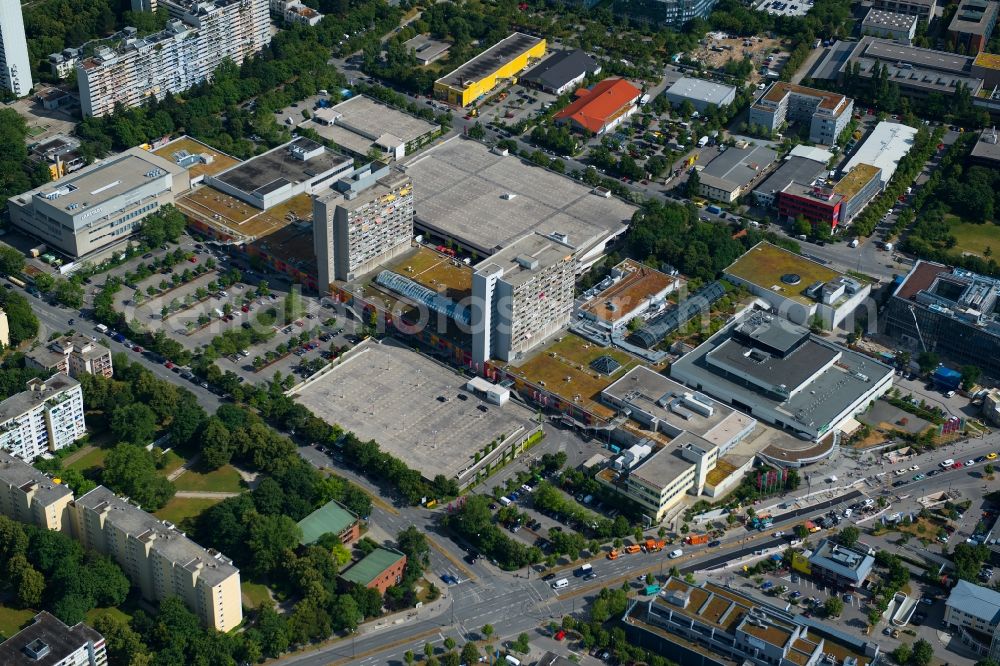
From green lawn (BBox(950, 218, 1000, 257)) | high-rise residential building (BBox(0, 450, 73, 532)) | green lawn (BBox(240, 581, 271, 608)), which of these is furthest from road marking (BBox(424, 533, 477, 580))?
green lawn (BBox(950, 218, 1000, 257))

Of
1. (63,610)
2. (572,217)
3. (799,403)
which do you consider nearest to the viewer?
(63,610)

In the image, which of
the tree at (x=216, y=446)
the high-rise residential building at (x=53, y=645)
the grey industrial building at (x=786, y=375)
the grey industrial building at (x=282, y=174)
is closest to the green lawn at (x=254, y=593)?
the high-rise residential building at (x=53, y=645)

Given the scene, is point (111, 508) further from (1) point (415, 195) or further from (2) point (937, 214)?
(2) point (937, 214)

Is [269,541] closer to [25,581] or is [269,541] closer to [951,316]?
[25,581]

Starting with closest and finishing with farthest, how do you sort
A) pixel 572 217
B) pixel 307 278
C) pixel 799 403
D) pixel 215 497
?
pixel 215 497 < pixel 799 403 < pixel 307 278 < pixel 572 217

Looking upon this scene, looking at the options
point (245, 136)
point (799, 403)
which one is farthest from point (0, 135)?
point (799, 403)

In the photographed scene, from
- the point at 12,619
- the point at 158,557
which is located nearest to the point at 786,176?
the point at 158,557

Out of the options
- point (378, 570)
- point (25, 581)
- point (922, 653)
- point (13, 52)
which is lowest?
point (922, 653)
